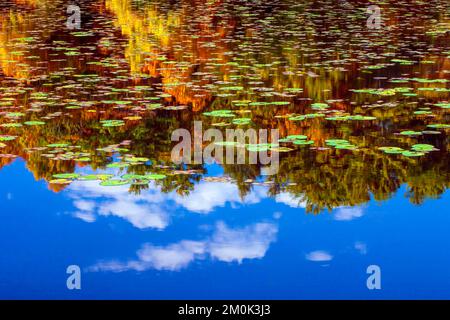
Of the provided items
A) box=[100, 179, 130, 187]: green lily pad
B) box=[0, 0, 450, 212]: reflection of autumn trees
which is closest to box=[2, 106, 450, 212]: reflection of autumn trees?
box=[0, 0, 450, 212]: reflection of autumn trees

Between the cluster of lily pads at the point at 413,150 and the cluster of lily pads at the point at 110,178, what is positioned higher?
the cluster of lily pads at the point at 413,150

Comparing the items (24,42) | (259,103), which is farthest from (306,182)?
(24,42)

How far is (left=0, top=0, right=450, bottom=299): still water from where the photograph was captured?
4.48 m

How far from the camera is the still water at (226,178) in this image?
4484 mm

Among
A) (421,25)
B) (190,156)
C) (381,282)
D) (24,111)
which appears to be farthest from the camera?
(421,25)

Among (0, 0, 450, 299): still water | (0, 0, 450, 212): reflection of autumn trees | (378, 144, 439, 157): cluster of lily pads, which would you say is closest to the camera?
(0, 0, 450, 299): still water

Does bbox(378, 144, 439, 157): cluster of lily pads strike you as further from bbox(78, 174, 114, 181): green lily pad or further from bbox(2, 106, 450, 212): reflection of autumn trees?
bbox(78, 174, 114, 181): green lily pad

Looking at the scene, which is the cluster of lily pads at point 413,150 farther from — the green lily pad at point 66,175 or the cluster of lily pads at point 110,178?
the green lily pad at point 66,175

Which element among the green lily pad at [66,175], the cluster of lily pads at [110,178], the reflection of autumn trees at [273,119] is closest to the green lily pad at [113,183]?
the cluster of lily pads at [110,178]

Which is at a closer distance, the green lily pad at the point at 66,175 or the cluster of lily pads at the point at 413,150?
the green lily pad at the point at 66,175

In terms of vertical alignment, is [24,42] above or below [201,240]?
above

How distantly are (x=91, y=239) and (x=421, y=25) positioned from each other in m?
12.5

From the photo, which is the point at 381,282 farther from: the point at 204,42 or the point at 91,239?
the point at 204,42

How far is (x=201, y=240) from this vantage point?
4.96 meters
